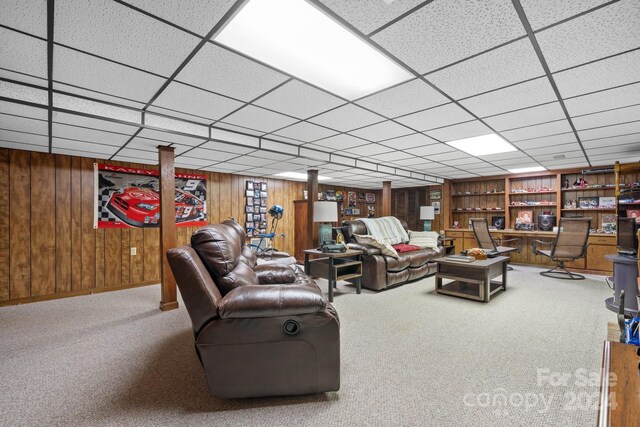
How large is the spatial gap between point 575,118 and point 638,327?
8.12 ft

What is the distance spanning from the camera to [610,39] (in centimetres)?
159

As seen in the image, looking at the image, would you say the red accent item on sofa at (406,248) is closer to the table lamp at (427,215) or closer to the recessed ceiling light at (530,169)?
the table lamp at (427,215)

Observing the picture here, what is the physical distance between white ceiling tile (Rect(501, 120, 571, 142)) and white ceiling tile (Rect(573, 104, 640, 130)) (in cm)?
11

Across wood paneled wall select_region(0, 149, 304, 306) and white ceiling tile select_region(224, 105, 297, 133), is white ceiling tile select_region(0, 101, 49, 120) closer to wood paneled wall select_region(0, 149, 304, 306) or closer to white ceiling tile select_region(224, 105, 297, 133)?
white ceiling tile select_region(224, 105, 297, 133)

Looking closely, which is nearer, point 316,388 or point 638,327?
point 638,327

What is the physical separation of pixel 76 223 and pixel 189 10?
438 cm

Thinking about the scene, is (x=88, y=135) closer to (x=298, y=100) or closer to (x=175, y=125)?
(x=175, y=125)

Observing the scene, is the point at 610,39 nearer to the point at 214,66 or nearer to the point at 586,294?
the point at 214,66

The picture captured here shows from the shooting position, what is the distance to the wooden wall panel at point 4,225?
3.82m

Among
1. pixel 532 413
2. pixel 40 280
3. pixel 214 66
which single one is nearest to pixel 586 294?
pixel 532 413

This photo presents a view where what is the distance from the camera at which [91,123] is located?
2783 mm

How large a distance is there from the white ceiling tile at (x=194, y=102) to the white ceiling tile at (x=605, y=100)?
2907 mm

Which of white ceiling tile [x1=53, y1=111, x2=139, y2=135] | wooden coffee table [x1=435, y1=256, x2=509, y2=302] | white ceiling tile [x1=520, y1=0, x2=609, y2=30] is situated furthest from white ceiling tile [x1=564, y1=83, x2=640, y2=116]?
white ceiling tile [x1=53, y1=111, x2=139, y2=135]

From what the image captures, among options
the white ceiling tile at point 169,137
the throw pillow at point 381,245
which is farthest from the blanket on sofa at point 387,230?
the white ceiling tile at point 169,137
